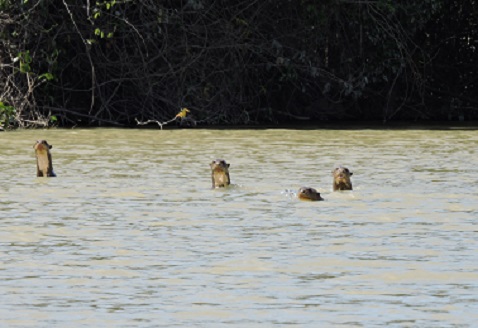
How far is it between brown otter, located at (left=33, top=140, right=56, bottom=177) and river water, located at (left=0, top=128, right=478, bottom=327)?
12cm

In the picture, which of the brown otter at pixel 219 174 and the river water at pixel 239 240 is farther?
the brown otter at pixel 219 174

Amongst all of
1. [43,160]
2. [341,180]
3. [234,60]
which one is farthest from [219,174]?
[234,60]

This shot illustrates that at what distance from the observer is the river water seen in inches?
320

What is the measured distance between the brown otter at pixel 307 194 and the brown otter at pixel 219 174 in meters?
1.14

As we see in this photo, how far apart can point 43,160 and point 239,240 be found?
15.8 feet

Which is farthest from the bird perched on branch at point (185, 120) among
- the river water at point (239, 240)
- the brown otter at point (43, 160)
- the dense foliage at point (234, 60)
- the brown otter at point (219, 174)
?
the brown otter at point (219, 174)

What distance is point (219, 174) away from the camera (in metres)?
14.1

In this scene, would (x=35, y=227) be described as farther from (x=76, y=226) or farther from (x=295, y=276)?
(x=295, y=276)

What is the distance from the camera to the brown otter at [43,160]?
49.2ft

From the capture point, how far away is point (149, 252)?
10188 mm

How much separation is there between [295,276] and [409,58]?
15.5 meters

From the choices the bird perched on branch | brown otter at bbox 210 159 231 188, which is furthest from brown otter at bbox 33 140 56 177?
the bird perched on branch

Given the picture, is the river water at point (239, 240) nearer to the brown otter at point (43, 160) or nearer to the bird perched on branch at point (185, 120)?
the brown otter at point (43, 160)

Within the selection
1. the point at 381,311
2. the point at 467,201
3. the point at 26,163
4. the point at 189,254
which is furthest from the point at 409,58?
the point at 381,311
